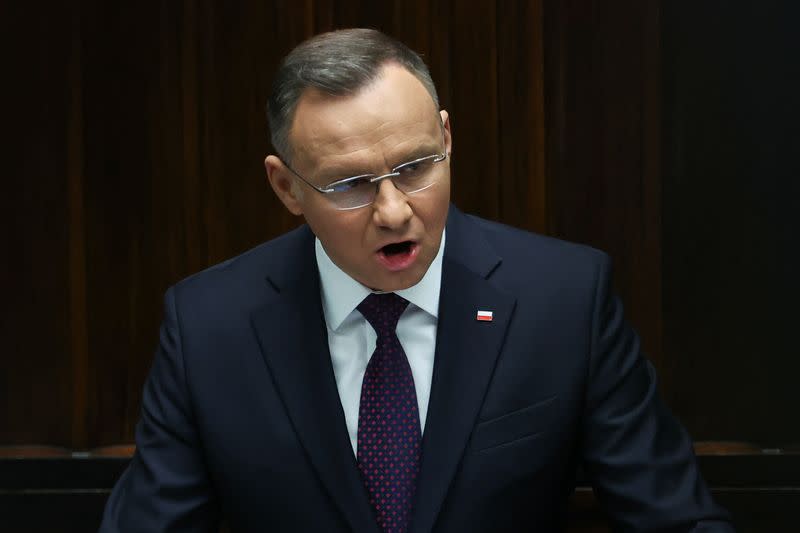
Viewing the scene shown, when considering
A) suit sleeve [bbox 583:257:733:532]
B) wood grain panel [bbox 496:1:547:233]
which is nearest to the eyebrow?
suit sleeve [bbox 583:257:733:532]

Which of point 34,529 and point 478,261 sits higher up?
point 478,261

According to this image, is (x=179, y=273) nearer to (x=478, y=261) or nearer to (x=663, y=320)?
(x=478, y=261)

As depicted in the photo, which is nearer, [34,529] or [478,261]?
[478,261]

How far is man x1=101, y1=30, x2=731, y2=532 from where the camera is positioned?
6.17 ft

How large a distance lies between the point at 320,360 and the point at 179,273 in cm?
60

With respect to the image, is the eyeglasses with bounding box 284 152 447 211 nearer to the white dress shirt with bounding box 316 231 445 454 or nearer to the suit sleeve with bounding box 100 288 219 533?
the white dress shirt with bounding box 316 231 445 454

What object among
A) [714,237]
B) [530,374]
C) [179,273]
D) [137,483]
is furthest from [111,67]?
[714,237]

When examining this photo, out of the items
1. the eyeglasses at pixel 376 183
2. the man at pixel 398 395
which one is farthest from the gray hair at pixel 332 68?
the eyeglasses at pixel 376 183

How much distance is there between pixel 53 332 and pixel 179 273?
26cm

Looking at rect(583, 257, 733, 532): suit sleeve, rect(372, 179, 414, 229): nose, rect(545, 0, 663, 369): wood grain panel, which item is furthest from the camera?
rect(545, 0, 663, 369): wood grain panel

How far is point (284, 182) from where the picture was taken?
6.22 feet

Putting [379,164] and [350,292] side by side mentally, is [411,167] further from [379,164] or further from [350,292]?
[350,292]

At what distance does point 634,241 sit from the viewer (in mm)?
2412

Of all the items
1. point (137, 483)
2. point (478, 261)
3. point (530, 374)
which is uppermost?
point (478, 261)
